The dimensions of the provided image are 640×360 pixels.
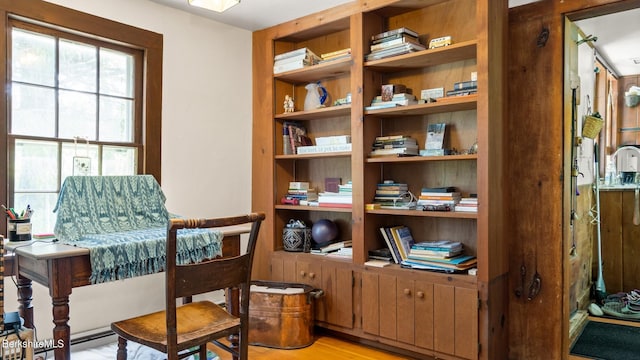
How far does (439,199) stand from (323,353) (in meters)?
1.27

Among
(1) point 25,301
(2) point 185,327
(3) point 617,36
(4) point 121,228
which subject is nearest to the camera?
(2) point 185,327

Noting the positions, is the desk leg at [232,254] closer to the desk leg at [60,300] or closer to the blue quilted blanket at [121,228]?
the blue quilted blanket at [121,228]

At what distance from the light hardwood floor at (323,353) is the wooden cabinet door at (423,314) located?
0.23 meters

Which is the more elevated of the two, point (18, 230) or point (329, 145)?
point (329, 145)

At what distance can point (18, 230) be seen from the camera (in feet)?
7.46

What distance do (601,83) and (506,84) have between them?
10.5 ft

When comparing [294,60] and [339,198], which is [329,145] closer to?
[339,198]

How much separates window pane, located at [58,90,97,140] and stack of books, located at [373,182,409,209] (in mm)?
2001

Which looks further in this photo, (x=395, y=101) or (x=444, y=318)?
(x=395, y=101)

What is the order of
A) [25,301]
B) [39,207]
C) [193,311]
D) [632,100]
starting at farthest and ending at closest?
1. [632,100]
2. [39,207]
3. [25,301]
4. [193,311]

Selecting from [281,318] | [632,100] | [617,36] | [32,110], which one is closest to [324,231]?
[281,318]

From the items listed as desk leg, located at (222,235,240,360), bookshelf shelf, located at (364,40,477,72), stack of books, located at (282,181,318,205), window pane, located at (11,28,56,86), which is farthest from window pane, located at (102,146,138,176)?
bookshelf shelf, located at (364,40,477,72)

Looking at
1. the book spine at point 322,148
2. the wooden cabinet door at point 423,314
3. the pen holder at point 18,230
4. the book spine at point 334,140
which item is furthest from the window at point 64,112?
the wooden cabinet door at point 423,314

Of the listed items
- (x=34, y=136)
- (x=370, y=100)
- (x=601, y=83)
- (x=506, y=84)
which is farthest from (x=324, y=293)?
(x=601, y=83)
